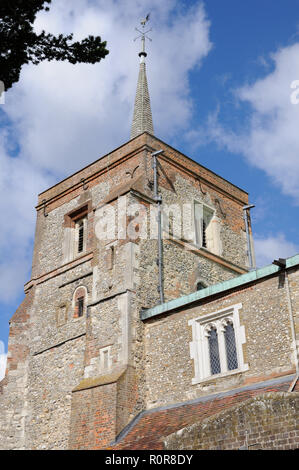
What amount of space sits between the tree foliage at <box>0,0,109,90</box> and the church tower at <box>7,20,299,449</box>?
7500 mm

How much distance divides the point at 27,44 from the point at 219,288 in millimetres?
8048

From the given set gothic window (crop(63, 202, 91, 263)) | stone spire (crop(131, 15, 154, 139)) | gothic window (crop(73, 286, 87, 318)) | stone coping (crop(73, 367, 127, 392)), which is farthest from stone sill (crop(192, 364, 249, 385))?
stone spire (crop(131, 15, 154, 139))

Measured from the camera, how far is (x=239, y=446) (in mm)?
9406

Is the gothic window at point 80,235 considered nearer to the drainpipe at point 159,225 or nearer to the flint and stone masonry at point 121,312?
the flint and stone masonry at point 121,312

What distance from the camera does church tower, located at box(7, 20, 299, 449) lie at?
1523cm

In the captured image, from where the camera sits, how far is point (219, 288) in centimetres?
1502

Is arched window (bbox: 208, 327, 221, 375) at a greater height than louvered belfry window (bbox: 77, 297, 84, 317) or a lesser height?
lesser

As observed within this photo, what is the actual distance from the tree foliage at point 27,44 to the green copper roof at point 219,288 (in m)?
6.69

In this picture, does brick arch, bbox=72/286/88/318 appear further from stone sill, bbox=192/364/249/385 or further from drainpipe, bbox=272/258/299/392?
A: drainpipe, bbox=272/258/299/392
